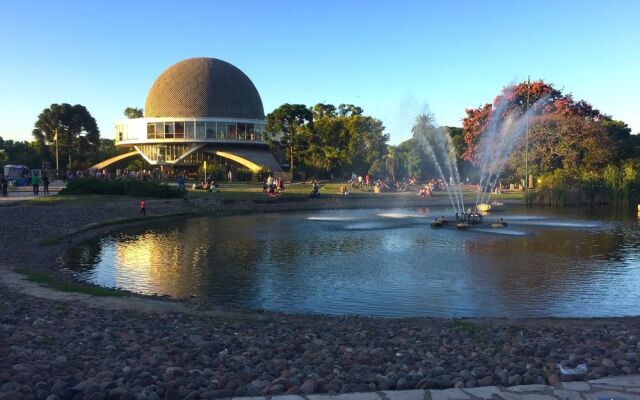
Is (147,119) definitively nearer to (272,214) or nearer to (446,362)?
(272,214)

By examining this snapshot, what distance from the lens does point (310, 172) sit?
7981cm

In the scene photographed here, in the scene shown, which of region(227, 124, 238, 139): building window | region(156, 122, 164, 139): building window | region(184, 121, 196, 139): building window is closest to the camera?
region(184, 121, 196, 139): building window

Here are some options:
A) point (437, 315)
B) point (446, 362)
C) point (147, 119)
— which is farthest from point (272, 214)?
point (147, 119)

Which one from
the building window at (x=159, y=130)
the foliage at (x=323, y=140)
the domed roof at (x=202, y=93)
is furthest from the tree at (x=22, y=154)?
A: the foliage at (x=323, y=140)

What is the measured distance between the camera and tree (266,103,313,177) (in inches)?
3113

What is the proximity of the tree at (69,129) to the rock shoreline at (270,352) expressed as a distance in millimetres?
76571

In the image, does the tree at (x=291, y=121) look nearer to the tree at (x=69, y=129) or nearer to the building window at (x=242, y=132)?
the building window at (x=242, y=132)

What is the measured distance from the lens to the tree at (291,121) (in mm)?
79062

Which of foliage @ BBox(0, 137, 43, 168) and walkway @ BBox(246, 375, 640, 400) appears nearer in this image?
walkway @ BBox(246, 375, 640, 400)

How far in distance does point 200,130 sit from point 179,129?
3.29m

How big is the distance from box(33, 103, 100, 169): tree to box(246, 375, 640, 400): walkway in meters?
81.2

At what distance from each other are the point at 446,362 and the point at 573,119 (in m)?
51.3

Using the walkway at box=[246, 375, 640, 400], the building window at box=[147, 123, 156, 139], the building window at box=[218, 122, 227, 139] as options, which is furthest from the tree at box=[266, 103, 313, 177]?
the walkway at box=[246, 375, 640, 400]

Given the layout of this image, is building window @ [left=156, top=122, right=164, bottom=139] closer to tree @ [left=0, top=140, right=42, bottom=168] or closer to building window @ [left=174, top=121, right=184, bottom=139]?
building window @ [left=174, top=121, right=184, bottom=139]
